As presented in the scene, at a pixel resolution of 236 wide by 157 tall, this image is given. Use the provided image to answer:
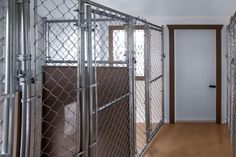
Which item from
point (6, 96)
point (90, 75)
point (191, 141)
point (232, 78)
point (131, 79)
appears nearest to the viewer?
point (6, 96)

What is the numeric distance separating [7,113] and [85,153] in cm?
82

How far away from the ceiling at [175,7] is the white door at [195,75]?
381 millimetres

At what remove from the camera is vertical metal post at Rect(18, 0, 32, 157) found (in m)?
1.36

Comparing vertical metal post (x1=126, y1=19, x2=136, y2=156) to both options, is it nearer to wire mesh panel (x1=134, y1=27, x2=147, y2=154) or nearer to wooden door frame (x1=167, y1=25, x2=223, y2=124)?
wire mesh panel (x1=134, y1=27, x2=147, y2=154)

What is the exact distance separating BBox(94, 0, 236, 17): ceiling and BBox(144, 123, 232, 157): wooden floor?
191 centimetres

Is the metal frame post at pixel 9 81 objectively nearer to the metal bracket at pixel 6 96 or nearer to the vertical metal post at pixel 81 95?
the metal bracket at pixel 6 96

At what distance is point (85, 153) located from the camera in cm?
202

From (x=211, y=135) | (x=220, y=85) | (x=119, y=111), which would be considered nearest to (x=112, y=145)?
(x=119, y=111)

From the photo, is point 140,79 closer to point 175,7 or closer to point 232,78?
point 175,7

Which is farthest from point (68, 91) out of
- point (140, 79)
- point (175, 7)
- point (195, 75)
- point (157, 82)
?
point (195, 75)

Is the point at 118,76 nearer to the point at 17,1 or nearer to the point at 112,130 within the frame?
the point at 112,130

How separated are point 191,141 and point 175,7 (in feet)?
7.23

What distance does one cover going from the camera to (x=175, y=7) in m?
5.39

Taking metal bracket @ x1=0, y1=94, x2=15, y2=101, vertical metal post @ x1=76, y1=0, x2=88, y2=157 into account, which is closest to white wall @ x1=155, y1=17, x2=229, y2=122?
Answer: vertical metal post @ x1=76, y1=0, x2=88, y2=157
